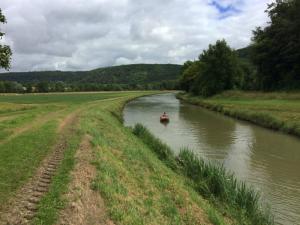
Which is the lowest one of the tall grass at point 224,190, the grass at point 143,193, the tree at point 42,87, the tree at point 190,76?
the tree at point 42,87

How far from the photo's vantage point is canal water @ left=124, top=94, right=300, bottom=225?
1510 cm

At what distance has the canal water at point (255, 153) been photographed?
15102mm

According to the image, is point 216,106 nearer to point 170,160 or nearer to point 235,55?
point 235,55

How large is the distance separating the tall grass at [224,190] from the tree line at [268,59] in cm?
5018

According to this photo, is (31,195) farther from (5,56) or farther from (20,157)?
(5,56)

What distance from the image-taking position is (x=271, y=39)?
7088cm

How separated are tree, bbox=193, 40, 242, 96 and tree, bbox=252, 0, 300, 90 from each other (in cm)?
898

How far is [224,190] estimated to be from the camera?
44.5ft

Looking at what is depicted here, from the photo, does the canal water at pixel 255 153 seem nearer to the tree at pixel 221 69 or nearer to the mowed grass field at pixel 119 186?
the mowed grass field at pixel 119 186

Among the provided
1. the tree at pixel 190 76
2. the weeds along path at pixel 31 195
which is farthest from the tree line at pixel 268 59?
the weeds along path at pixel 31 195

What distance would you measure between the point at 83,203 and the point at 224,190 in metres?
5.57

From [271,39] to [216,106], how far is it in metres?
19.8

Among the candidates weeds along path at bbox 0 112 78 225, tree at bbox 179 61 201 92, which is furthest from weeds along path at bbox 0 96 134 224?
tree at bbox 179 61 201 92

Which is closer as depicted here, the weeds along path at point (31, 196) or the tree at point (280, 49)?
the weeds along path at point (31, 196)
